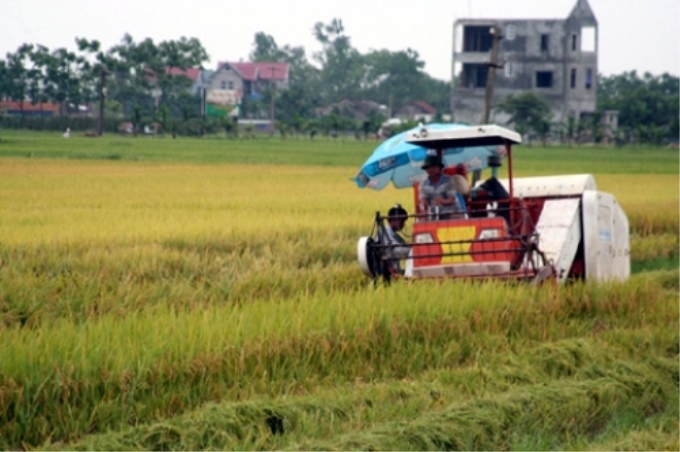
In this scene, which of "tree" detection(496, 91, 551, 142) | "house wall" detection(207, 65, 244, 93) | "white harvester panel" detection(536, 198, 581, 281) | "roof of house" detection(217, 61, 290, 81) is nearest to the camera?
"white harvester panel" detection(536, 198, 581, 281)

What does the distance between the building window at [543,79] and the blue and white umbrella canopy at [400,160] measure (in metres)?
20.3

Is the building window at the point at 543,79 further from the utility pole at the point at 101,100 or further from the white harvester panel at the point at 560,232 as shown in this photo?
the white harvester panel at the point at 560,232

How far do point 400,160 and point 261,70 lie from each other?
24.3 ft

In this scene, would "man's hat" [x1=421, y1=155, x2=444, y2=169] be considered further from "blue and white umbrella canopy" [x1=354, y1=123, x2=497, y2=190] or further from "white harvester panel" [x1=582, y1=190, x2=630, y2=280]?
"white harvester panel" [x1=582, y1=190, x2=630, y2=280]

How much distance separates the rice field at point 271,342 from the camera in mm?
6480

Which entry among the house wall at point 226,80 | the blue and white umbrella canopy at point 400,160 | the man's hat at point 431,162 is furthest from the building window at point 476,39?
the man's hat at point 431,162

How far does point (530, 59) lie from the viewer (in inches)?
1265

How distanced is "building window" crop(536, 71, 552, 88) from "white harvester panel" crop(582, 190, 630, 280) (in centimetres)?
2061

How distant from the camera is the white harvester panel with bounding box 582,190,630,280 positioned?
11.5m

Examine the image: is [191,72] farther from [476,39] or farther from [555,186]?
[476,39]

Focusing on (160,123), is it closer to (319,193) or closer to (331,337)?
(319,193)

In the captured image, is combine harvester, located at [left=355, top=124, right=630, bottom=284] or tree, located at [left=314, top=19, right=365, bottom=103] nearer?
combine harvester, located at [left=355, top=124, right=630, bottom=284]

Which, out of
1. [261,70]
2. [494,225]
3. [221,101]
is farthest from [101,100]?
[261,70]

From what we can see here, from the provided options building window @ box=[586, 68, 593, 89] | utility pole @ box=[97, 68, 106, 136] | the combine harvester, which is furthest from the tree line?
the combine harvester
